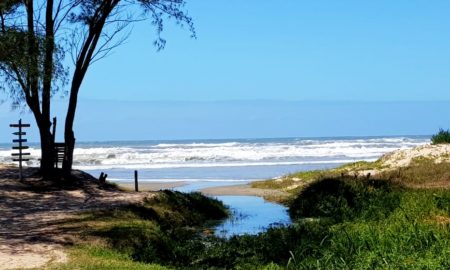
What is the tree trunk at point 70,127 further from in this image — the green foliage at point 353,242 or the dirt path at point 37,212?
the green foliage at point 353,242

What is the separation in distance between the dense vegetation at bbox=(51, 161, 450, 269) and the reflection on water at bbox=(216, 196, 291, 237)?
2.19 ft

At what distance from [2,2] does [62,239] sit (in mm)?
9689

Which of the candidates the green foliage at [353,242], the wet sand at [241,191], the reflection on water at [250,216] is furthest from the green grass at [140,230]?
the wet sand at [241,191]

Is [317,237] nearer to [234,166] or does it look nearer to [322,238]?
[322,238]

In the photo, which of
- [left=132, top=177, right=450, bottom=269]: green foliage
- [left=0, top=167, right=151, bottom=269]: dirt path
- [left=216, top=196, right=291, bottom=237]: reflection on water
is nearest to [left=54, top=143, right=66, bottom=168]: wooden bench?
[left=0, top=167, right=151, bottom=269]: dirt path

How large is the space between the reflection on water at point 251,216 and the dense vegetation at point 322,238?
0.67m

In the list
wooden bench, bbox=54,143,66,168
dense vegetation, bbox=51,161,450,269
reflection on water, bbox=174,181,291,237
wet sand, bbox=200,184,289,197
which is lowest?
reflection on water, bbox=174,181,291,237

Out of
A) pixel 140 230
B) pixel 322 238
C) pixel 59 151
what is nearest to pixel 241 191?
pixel 59 151

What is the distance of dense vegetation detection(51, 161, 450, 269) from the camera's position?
1019cm

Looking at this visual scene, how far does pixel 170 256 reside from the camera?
12.9 metres

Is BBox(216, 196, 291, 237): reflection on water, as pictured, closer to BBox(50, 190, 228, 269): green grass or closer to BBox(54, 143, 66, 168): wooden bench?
BBox(50, 190, 228, 269): green grass

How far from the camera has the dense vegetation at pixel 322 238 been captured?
10188 mm

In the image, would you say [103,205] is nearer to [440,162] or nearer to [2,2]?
[2,2]

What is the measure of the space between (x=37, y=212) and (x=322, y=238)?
8843mm
